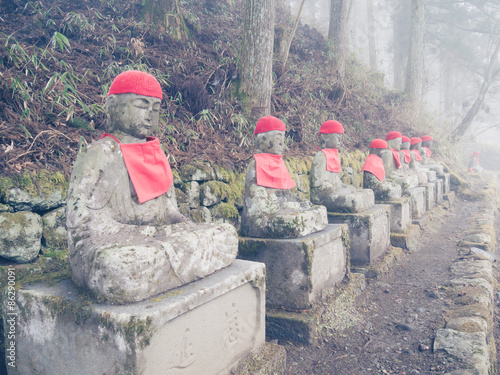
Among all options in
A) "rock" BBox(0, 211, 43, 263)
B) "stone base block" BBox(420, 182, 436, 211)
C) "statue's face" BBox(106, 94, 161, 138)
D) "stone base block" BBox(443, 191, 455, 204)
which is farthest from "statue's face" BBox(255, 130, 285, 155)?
"stone base block" BBox(443, 191, 455, 204)

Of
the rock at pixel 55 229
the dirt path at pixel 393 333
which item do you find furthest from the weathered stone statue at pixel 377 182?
the rock at pixel 55 229

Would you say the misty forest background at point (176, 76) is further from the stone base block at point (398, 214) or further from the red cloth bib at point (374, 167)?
the stone base block at point (398, 214)

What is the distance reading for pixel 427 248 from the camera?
20.0 feet

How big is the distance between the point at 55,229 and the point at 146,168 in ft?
3.14

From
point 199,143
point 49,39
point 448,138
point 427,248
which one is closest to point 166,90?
point 199,143

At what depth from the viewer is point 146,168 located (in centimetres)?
238

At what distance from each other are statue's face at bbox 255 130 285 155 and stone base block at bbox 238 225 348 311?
0.83m

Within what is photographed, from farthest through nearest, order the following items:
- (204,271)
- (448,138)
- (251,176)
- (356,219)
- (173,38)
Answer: (448,138), (173,38), (356,219), (251,176), (204,271)

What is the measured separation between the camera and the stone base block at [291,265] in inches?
122

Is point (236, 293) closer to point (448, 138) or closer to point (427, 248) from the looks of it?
point (427, 248)

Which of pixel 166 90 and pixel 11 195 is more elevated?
pixel 166 90

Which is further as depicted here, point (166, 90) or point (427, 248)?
point (427, 248)

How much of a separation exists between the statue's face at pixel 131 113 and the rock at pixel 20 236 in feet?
2.92

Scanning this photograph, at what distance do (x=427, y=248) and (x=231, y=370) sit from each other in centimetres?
486
